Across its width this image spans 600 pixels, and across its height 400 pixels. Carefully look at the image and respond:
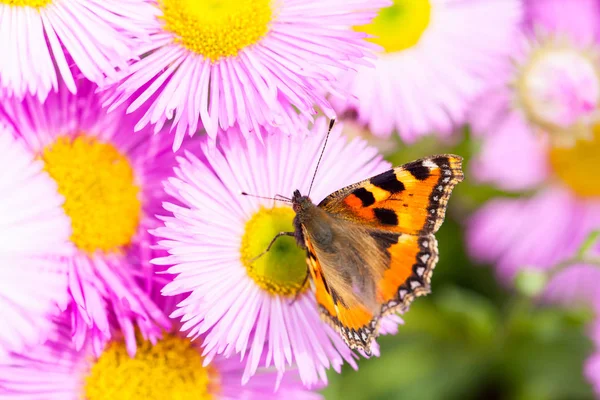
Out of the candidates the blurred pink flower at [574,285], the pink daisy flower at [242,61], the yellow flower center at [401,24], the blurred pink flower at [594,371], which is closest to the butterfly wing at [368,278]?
the pink daisy flower at [242,61]

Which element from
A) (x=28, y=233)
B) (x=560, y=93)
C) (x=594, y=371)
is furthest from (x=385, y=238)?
(x=594, y=371)

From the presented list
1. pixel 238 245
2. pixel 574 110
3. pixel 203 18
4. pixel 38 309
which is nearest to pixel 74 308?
pixel 38 309

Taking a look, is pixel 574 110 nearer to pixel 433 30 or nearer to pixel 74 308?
pixel 433 30

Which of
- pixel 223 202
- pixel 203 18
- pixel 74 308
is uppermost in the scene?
pixel 203 18

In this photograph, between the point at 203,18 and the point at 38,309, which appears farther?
the point at 203,18

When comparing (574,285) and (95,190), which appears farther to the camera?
(574,285)

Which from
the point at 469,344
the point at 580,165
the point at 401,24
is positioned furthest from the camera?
the point at 580,165

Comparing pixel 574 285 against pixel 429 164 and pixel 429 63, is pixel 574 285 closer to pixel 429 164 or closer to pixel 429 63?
pixel 429 63
